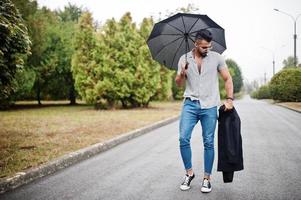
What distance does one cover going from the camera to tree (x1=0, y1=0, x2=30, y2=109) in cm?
706

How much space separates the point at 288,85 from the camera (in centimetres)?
3622

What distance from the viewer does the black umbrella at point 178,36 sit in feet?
16.8

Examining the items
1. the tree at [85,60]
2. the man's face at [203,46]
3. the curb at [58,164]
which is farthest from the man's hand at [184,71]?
the tree at [85,60]

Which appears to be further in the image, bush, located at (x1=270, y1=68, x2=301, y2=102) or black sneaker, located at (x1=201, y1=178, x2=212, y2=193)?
bush, located at (x1=270, y1=68, x2=301, y2=102)

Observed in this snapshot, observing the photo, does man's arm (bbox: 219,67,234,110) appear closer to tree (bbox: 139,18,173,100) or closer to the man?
the man

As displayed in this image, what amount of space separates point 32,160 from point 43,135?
3.65 metres

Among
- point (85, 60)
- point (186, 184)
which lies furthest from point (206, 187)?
point (85, 60)

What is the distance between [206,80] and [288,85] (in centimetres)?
3419

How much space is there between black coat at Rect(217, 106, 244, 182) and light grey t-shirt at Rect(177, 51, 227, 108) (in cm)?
23

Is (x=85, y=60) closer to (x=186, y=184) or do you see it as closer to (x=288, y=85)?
(x=186, y=184)

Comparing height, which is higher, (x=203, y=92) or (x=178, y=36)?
(x=178, y=36)

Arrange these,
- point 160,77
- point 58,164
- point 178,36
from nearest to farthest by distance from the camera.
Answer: point 178,36 → point 58,164 → point 160,77

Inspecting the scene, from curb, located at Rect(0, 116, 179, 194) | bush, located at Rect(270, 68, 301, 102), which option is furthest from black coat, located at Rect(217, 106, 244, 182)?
bush, located at Rect(270, 68, 301, 102)

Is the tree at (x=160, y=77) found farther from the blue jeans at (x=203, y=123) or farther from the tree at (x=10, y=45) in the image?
the blue jeans at (x=203, y=123)
